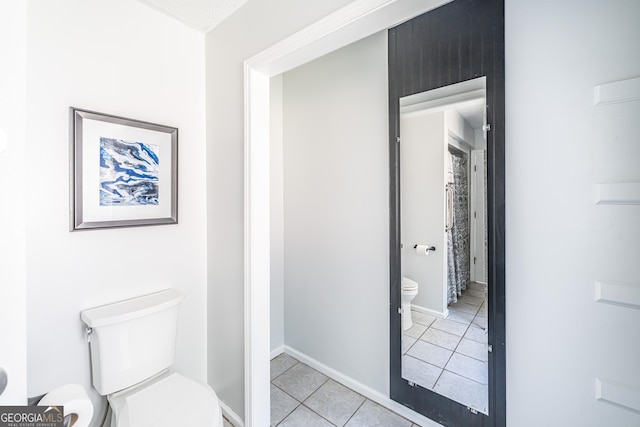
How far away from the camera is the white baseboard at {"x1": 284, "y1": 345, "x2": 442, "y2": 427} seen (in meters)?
1.62

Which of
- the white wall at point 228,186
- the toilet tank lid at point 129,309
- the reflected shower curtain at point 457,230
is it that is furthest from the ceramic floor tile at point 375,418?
the toilet tank lid at point 129,309

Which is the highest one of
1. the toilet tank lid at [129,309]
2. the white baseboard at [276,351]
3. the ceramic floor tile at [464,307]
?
the toilet tank lid at [129,309]

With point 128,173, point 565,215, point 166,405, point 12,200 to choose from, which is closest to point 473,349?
point 565,215

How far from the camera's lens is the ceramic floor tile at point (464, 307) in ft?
4.64

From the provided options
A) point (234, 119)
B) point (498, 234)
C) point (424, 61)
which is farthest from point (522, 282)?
point (234, 119)

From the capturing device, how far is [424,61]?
153 centimetres

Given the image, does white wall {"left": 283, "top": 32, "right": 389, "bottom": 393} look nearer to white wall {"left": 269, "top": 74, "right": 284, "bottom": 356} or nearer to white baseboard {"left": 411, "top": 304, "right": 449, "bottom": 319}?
white wall {"left": 269, "top": 74, "right": 284, "bottom": 356}

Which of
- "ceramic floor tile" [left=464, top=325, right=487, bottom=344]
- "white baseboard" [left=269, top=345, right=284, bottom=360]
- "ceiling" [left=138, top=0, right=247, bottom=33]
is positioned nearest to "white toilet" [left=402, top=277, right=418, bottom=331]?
"ceramic floor tile" [left=464, top=325, right=487, bottom=344]

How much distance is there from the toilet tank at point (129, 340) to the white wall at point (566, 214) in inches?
69.3

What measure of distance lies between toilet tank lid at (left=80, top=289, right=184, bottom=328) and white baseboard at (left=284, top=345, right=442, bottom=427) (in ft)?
4.16

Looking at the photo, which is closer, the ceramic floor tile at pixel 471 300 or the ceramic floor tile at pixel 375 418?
the ceramic floor tile at pixel 471 300

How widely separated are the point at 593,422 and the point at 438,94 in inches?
64.8

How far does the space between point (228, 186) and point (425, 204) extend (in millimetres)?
1205

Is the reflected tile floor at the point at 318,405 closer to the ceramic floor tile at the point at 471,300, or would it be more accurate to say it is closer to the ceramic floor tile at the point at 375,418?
the ceramic floor tile at the point at 375,418
